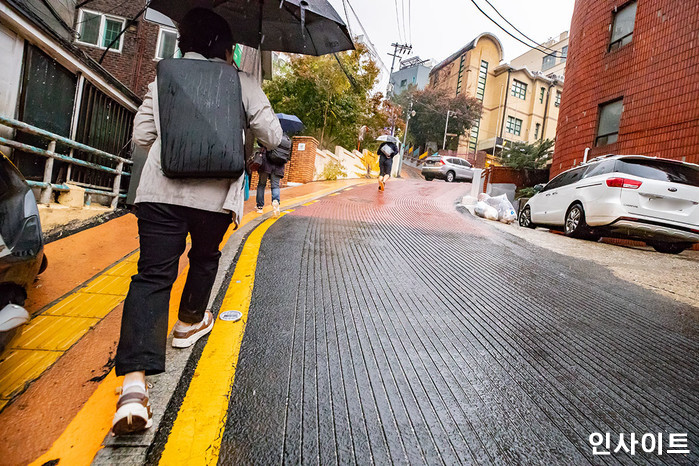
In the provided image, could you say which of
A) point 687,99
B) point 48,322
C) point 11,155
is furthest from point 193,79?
point 687,99

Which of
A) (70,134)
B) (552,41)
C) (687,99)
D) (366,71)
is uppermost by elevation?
(552,41)

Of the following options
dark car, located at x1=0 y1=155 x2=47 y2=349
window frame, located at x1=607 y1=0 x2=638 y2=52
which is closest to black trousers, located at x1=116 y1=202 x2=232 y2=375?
dark car, located at x1=0 y1=155 x2=47 y2=349

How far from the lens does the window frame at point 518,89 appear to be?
37.8 metres

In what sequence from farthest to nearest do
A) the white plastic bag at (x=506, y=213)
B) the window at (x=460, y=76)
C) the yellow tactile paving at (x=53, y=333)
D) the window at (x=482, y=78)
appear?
the window at (x=460, y=76) < the window at (x=482, y=78) < the white plastic bag at (x=506, y=213) < the yellow tactile paving at (x=53, y=333)

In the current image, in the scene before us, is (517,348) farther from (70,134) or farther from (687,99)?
(687,99)

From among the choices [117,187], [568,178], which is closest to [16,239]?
[117,187]

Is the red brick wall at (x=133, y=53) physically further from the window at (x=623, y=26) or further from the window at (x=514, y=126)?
the window at (x=514, y=126)

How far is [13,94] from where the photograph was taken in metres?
4.55

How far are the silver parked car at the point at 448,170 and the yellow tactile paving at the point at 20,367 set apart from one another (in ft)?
78.2

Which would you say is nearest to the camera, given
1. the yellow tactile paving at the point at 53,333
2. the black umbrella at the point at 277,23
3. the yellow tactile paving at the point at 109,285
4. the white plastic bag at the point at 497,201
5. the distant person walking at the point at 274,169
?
the yellow tactile paving at the point at 53,333

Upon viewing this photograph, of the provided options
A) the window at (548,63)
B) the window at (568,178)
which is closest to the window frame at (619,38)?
the window at (568,178)

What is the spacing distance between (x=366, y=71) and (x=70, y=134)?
1871cm

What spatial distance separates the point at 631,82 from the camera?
40.4 ft

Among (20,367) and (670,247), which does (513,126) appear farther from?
(20,367)
